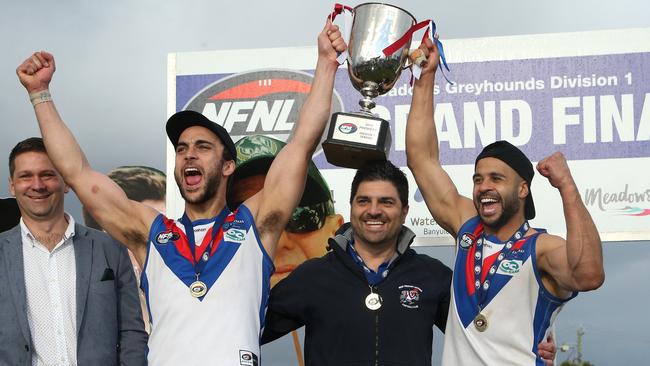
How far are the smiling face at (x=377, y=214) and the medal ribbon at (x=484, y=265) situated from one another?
1.43ft

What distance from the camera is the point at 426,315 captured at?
15.7ft

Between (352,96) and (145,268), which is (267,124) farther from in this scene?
(145,268)

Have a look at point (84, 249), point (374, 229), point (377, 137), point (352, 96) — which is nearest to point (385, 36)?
point (377, 137)

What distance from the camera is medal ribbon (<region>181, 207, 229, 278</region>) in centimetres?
463

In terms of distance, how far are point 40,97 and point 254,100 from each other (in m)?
3.25

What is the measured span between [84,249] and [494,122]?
156 inches

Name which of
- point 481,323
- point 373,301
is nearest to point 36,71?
point 373,301

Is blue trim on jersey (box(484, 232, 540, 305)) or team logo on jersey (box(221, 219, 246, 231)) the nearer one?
blue trim on jersey (box(484, 232, 540, 305))

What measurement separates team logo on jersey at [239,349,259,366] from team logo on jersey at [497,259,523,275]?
130 centimetres

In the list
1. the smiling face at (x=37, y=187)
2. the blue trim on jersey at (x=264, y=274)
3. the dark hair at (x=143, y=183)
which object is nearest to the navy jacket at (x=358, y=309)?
the blue trim on jersey at (x=264, y=274)

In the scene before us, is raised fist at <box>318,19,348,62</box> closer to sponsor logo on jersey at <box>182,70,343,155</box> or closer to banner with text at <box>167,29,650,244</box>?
banner with text at <box>167,29,650,244</box>

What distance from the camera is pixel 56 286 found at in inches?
188

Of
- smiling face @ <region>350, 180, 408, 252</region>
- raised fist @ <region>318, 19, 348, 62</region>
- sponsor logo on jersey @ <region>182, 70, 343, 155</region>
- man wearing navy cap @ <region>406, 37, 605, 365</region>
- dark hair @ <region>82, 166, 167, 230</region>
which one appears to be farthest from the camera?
dark hair @ <region>82, 166, 167, 230</region>

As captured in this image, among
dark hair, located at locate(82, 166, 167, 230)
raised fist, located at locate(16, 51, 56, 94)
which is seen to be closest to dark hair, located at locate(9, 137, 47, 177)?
raised fist, located at locate(16, 51, 56, 94)
